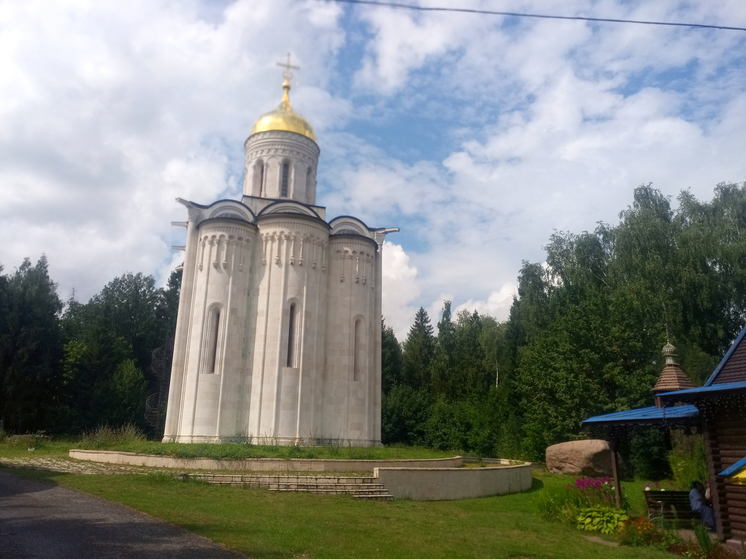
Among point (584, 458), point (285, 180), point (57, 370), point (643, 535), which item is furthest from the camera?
point (57, 370)

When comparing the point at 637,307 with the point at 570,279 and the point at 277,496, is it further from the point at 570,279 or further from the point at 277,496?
the point at 277,496

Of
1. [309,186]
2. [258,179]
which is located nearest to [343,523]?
[309,186]

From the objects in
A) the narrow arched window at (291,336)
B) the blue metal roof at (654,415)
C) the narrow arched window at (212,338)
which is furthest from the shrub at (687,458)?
the narrow arched window at (212,338)

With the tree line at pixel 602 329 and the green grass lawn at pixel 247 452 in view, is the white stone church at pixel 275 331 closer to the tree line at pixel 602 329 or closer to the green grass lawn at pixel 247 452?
the green grass lawn at pixel 247 452

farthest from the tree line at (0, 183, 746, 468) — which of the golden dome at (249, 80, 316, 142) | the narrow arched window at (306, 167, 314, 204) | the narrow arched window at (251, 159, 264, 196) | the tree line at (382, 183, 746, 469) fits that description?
the golden dome at (249, 80, 316, 142)

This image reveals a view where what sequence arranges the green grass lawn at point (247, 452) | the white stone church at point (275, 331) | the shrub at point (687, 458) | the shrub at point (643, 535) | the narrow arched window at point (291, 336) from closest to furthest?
the shrub at point (643, 535) < the shrub at point (687, 458) < the green grass lawn at point (247, 452) < the white stone church at point (275, 331) < the narrow arched window at point (291, 336)

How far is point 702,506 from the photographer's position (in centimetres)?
1058

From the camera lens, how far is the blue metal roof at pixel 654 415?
1106cm

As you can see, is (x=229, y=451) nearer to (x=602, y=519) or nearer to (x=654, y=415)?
(x=602, y=519)

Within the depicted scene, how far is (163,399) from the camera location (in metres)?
38.8

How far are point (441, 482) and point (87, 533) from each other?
9.55 meters

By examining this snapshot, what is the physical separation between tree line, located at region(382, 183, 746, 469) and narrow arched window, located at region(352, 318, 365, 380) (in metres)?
7.95

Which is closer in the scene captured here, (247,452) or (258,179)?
(247,452)

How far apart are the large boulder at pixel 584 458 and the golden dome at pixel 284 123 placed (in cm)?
1946
